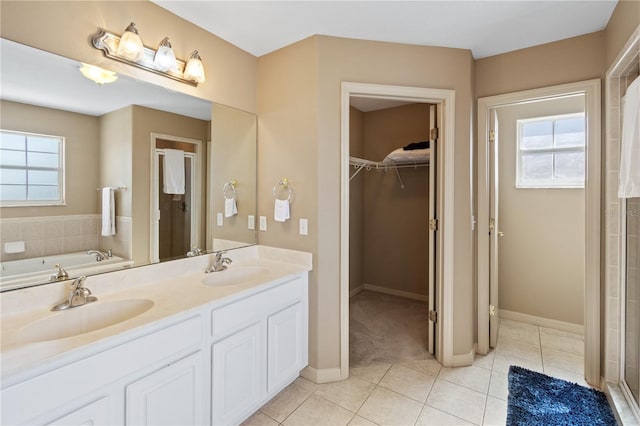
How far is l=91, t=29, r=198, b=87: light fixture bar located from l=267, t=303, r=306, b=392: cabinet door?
65.0 inches

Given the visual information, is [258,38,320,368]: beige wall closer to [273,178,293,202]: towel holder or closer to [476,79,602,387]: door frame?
[273,178,293,202]: towel holder

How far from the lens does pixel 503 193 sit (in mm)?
3201

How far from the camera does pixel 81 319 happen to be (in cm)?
134

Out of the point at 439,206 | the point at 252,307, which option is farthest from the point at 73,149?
the point at 439,206

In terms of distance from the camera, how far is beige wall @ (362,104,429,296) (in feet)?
12.3

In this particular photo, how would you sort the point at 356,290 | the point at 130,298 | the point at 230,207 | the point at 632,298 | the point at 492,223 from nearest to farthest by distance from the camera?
the point at 130,298, the point at 632,298, the point at 230,207, the point at 492,223, the point at 356,290

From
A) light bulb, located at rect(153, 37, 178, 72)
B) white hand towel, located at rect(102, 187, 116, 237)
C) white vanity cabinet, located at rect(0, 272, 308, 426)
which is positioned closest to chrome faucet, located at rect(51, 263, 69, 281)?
white hand towel, located at rect(102, 187, 116, 237)

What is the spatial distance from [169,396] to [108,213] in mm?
996

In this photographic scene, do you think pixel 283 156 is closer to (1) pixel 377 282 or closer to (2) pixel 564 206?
(1) pixel 377 282

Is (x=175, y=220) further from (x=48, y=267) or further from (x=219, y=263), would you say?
(x=48, y=267)

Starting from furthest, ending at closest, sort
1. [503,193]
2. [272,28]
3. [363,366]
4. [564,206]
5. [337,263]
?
[503,193]
[564,206]
[363,366]
[337,263]
[272,28]

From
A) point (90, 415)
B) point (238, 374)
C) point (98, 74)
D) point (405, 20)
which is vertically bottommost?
point (238, 374)

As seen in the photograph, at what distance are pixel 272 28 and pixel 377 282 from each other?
3301 mm

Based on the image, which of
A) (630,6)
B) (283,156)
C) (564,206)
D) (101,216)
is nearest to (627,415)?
(564,206)
